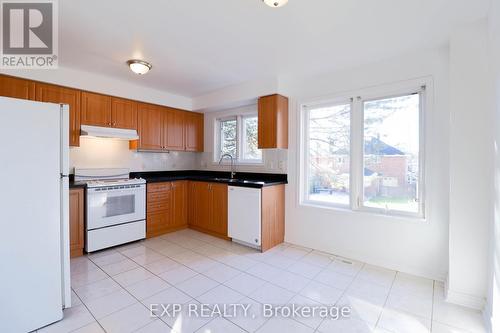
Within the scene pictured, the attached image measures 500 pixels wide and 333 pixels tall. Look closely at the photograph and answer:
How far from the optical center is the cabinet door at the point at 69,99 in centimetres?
288

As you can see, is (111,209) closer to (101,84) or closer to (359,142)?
(101,84)

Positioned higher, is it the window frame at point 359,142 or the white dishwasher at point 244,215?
the window frame at point 359,142

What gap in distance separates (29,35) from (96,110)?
1.26m

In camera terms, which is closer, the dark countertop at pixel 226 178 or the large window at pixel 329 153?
the large window at pixel 329 153

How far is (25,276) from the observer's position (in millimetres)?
1579

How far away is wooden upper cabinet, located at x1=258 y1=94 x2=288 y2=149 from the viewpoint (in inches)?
129

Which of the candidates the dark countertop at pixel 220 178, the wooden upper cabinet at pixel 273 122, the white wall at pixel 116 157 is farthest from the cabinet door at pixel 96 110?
the wooden upper cabinet at pixel 273 122

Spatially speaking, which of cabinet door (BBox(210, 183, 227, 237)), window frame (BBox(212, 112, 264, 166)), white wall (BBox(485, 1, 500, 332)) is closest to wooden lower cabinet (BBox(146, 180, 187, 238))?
cabinet door (BBox(210, 183, 227, 237))

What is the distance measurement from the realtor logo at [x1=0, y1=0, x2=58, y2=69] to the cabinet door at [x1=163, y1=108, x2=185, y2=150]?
167 centimetres

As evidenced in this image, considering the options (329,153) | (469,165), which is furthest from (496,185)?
(329,153)

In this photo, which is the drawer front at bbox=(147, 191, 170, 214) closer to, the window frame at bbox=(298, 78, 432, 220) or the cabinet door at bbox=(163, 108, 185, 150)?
the cabinet door at bbox=(163, 108, 185, 150)

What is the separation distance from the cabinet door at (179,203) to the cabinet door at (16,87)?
214 centimetres

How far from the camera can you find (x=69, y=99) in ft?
10.1

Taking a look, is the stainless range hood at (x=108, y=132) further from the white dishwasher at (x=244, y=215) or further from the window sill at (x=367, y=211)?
the window sill at (x=367, y=211)
